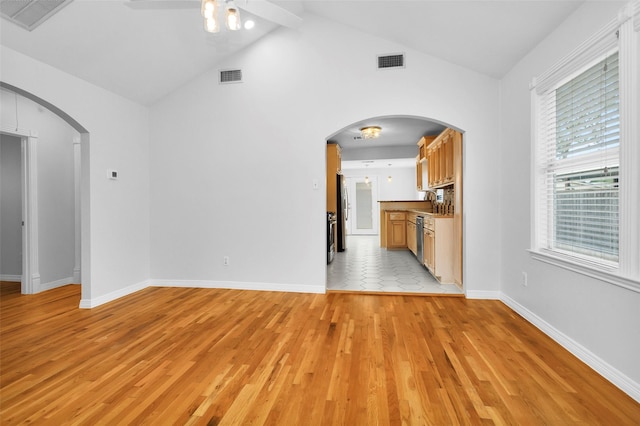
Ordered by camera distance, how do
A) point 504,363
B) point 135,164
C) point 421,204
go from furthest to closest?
point 421,204 < point 135,164 < point 504,363

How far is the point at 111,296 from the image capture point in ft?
12.7

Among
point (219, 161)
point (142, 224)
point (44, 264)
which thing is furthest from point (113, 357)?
point (44, 264)

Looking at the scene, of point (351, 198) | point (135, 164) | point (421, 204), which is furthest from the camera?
point (351, 198)

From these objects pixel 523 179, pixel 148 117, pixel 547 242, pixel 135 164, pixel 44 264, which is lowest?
pixel 44 264

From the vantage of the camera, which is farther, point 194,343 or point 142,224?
point 142,224

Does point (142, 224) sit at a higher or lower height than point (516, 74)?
lower

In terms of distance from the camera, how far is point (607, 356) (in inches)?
82.0

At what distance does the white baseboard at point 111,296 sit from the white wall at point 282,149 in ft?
0.80

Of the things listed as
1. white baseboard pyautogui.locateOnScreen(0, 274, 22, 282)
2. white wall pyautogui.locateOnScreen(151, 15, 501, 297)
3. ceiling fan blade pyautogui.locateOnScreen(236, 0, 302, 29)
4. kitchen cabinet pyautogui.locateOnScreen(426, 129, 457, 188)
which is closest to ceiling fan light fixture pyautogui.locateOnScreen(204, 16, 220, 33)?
ceiling fan blade pyautogui.locateOnScreen(236, 0, 302, 29)

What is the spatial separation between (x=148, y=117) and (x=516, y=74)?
15.5 ft

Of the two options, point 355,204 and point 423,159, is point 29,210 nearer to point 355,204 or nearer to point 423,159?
point 423,159

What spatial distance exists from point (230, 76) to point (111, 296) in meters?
3.23

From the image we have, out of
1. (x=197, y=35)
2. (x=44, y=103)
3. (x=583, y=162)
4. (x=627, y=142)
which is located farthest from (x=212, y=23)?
(x=583, y=162)

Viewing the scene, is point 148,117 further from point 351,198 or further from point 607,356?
point 351,198
